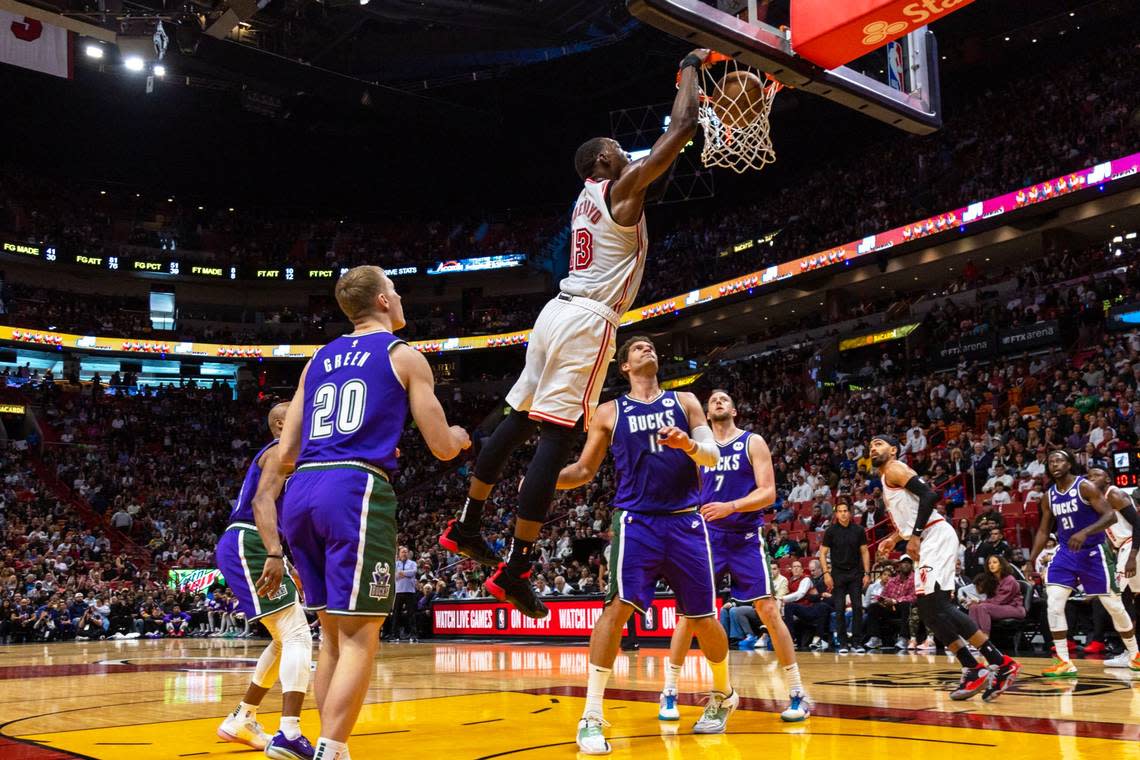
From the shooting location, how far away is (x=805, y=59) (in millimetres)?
6438

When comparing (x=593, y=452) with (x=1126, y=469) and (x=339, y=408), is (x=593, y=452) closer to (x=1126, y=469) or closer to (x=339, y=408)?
(x=339, y=408)

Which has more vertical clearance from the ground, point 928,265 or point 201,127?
point 201,127

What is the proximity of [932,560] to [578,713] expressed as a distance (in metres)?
3.08

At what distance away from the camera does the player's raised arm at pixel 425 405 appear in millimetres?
3844

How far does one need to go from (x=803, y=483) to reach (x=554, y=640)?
20.3 feet

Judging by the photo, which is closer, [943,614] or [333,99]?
[943,614]

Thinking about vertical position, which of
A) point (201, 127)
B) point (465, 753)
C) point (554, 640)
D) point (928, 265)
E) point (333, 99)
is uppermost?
point (201, 127)

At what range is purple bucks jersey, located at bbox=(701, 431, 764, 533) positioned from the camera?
7.41 m

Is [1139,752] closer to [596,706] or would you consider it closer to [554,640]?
[596,706]

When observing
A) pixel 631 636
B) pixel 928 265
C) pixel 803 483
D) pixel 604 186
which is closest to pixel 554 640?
pixel 631 636

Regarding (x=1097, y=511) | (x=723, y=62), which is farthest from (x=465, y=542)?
(x=1097, y=511)

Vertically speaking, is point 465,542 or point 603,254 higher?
point 603,254

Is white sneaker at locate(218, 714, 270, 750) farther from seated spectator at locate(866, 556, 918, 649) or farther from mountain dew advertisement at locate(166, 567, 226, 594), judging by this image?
mountain dew advertisement at locate(166, 567, 226, 594)

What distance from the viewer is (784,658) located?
6.60 meters
